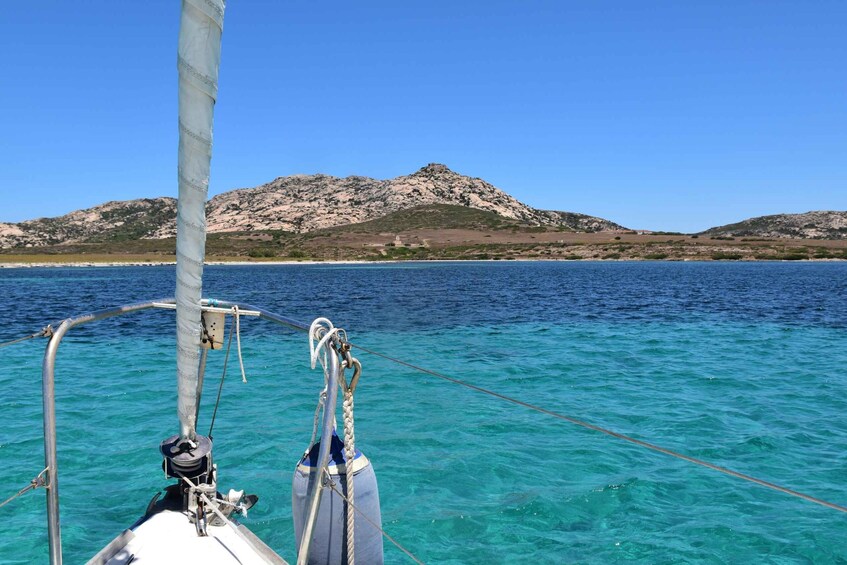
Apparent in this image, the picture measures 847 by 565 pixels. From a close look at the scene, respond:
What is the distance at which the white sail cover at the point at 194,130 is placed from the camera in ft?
11.6

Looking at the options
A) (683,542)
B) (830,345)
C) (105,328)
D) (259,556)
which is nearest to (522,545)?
(683,542)

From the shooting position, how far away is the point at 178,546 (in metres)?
4.78

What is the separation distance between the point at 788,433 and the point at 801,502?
3891 millimetres

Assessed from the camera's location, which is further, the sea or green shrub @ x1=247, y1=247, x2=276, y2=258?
green shrub @ x1=247, y1=247, x2=276, y2=258

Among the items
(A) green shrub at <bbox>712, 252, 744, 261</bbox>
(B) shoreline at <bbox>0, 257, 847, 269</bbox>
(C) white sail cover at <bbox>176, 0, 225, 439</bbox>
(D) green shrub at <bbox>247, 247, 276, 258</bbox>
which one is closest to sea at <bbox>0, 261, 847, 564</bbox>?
(C) white sail cover at <bbox>176, 0, 225, 439</bbox>

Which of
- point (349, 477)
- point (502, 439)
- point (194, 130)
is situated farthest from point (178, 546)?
point (502, 439)

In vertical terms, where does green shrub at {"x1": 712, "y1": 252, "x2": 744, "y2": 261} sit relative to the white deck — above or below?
above

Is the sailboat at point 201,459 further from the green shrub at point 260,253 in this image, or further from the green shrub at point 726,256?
the green shrub at point 726,256

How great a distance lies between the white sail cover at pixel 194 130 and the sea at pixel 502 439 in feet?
17.1

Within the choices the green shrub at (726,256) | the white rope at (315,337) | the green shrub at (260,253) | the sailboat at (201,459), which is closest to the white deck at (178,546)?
the sailboat at (201,459)

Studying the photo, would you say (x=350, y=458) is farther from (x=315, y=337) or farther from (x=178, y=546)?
(x=178, y=546)

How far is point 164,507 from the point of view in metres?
5.36

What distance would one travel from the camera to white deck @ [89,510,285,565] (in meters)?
4.60

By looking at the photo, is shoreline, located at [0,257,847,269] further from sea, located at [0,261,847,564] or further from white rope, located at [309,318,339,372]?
white rope, located at [309,318,339,372]
